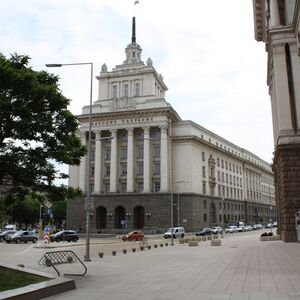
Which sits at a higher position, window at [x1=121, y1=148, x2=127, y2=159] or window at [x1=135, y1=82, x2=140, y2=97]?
window at [x1=135, y1=82, x2=140, y2=97]

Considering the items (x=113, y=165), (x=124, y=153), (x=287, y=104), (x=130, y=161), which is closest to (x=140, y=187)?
(x=130, y=161)

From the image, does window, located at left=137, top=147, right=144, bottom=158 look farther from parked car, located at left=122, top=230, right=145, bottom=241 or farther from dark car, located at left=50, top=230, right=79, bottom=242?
dark car, located at left=50, top=230, right=79, bottom=242

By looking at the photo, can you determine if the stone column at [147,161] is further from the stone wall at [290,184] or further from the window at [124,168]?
the stone wall at [290,184]

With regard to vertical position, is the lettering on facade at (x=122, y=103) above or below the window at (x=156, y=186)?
above

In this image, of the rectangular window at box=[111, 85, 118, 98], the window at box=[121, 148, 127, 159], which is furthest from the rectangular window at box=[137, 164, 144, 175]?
the rectangular window at box=[111, 85, 118, 98]

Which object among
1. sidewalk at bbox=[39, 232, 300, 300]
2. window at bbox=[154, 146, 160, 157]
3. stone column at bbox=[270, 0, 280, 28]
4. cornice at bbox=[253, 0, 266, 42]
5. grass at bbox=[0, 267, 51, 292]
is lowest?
sidewalk at bbox=[39, 232, 300, 300]

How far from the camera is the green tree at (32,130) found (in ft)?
47.6

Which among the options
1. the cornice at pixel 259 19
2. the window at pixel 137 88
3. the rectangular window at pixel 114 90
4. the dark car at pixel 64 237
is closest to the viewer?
the cornice at pixel 259 19

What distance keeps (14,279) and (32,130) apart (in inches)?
199

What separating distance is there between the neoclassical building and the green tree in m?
65.1

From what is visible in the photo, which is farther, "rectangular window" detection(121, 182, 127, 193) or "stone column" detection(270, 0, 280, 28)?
"rectangular window" detection(121, 182, 127, 193)

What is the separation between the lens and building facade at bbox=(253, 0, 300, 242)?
37.1 meters

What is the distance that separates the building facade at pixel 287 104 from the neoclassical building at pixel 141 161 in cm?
4170

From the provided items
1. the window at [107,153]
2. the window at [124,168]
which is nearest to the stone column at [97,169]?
the window at [107,153]
